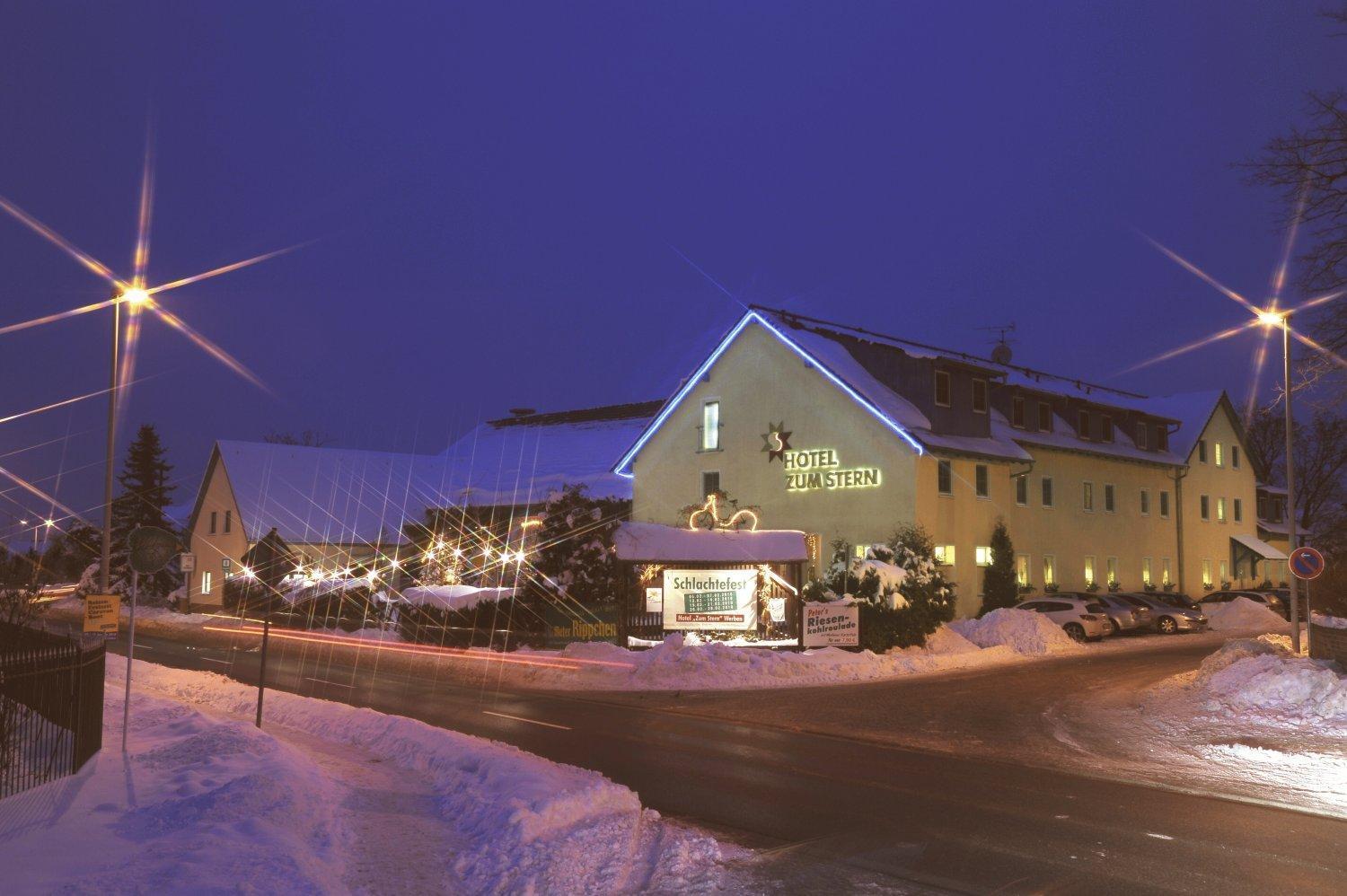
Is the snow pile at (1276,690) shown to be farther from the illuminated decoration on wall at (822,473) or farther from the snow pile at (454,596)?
the snow pile at (454,596)

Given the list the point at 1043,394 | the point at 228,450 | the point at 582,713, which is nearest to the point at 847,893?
the point at 582,713

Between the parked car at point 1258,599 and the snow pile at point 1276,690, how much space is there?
2596 cm

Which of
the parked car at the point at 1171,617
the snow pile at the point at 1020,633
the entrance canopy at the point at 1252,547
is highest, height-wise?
the entrance canopy at the point at 1252,547

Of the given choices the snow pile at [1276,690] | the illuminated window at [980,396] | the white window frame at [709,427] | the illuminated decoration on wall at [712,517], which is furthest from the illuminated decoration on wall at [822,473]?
the snow pile at [1276,690]

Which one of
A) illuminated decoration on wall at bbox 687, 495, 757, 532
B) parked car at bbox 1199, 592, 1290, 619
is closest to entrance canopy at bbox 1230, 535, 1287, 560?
parked car at bbox 1199, 592, 1290, 619

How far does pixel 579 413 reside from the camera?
6738cm

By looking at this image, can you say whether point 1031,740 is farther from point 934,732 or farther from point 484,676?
point 484,676

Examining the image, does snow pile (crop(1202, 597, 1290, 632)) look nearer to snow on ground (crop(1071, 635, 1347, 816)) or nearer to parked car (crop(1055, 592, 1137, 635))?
parked car (crop(1055, 592, 1137, 635))

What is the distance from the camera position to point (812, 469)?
4012 cm

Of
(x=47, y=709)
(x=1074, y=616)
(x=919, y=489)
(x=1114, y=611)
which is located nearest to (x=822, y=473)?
(x=919, y=489)

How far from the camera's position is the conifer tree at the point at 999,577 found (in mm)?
38969

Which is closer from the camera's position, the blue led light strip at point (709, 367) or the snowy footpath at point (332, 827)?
the snowy footpath at point (332, 827)

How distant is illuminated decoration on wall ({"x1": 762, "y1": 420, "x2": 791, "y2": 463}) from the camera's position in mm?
40900

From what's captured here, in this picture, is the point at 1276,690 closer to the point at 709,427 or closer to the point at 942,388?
the point at 942,388
